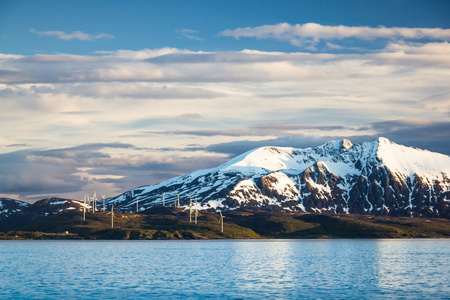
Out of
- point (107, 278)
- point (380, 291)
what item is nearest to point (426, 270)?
point (380, 291)

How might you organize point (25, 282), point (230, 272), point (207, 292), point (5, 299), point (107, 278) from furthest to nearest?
point (230, 272), point (107, 278), point (25, 282), point (207, 292), point (5, 299)

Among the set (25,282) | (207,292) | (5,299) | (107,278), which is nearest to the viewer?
(5,299)

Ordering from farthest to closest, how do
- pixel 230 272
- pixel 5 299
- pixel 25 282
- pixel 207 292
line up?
pixel 230 272 → pixel 25 282 → pixel 207 292 → pixel 5 299

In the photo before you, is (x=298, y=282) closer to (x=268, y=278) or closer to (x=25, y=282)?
(x=268, y=278)

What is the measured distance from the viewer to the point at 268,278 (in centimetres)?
12331

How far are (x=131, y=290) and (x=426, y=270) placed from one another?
8160 centimetres

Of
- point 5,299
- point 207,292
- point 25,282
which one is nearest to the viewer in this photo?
point 5,299

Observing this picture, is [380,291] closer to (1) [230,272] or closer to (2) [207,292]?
(2) [207,292]

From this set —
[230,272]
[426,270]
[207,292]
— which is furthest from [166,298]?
[426,270]

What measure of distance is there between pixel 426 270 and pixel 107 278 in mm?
81209

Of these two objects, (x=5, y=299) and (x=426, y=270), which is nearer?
(x=5, y=299)

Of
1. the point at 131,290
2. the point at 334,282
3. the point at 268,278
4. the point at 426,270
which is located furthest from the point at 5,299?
the point at 426,270

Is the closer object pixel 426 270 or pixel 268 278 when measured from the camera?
pixel 268 278

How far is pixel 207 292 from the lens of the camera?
325 ft
